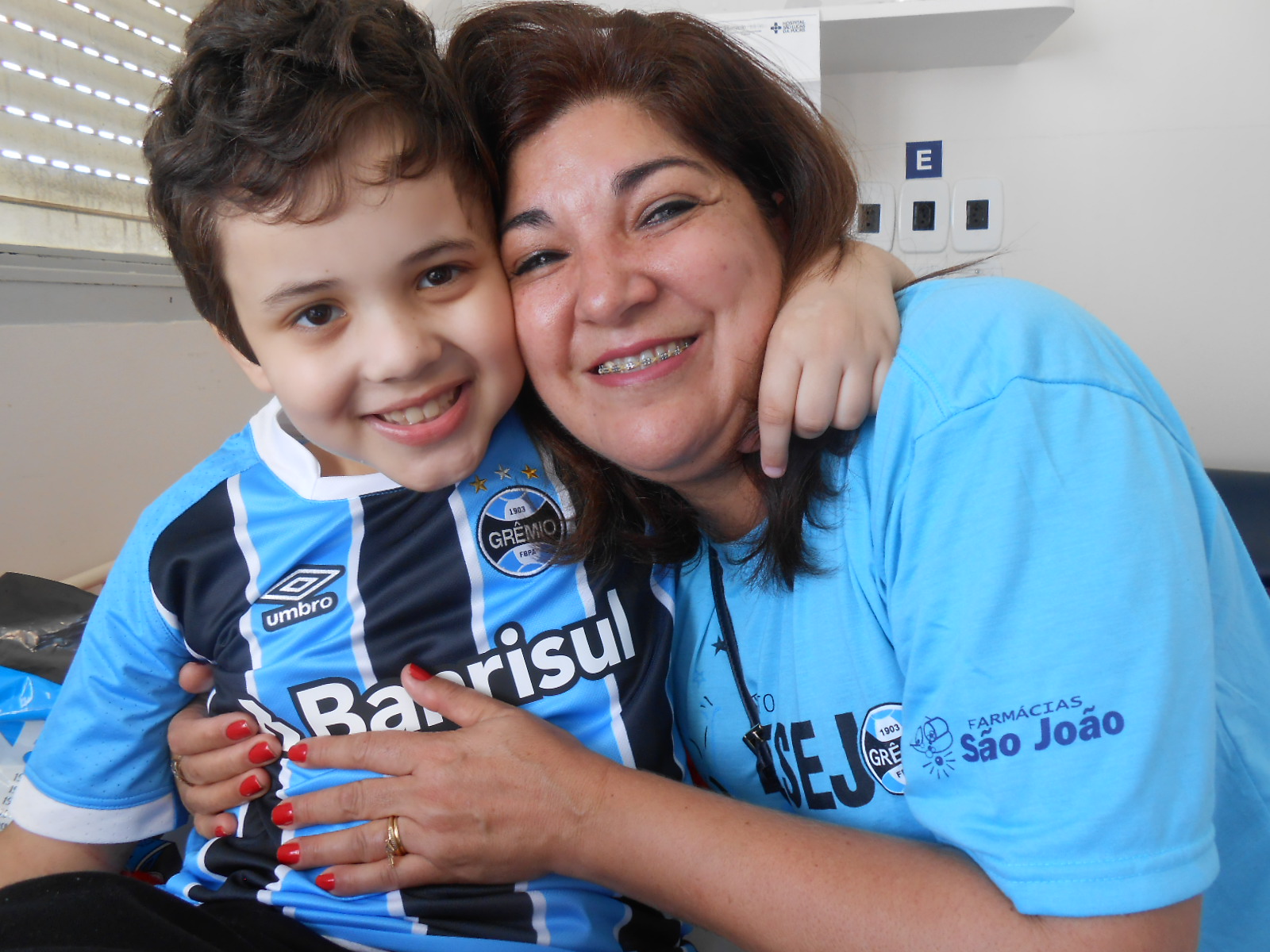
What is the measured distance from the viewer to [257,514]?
41.8 inches

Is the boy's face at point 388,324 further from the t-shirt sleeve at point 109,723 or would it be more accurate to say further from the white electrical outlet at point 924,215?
the white electrical outlet at point 924,215

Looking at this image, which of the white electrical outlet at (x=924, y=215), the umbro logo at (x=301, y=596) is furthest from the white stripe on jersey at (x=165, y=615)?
the white electrical outlet at (x=924, y=215)

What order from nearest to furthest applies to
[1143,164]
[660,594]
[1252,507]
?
1. [660,594]
2. [1252,507]
3. [1143,164]

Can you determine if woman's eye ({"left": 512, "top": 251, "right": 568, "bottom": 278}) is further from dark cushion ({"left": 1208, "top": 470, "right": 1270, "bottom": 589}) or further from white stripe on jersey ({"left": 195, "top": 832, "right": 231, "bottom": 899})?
dark cushion ({"left": 1208, "top": 470, "right": 1270, "bottom": 589})

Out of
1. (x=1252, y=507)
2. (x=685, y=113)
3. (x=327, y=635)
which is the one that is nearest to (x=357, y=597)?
(x=327, y=635)

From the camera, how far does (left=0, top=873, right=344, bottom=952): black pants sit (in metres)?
0.80

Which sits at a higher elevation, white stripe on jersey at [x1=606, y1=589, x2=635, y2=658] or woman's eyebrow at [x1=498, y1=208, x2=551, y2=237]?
woman's eyebrow at [x1=498, y1=208, x2=551, y2=237]

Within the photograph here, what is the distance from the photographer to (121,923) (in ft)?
2.68

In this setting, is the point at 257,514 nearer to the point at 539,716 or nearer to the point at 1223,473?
the point at 539,716

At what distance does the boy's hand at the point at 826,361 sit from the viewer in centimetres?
79

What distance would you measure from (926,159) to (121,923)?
2.62 m

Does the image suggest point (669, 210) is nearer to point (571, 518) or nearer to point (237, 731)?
point (571, 518)

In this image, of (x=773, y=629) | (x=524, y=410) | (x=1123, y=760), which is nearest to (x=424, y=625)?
(x=524, y=410)

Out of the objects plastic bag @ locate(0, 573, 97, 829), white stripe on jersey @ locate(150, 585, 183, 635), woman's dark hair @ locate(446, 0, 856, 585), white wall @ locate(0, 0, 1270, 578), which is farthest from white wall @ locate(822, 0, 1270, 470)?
plastic bag @ locate(0, 573, 97, 829)
